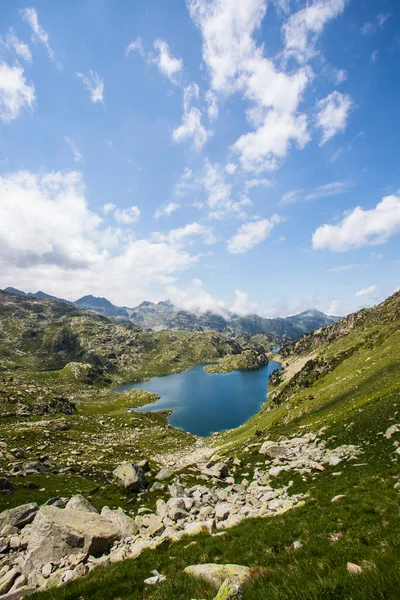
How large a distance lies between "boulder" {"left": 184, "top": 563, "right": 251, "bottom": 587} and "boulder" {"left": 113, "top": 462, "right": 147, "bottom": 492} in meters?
25.0

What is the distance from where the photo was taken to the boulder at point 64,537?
1591cm

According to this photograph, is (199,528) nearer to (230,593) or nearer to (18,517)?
(230,593)

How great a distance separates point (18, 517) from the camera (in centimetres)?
2166

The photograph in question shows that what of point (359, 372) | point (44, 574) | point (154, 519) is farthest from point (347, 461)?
point (359, 372)

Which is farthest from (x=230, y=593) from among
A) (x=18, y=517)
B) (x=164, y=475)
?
(x=164, y=475)

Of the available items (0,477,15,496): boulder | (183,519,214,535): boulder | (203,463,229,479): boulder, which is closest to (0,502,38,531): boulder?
(0,477,15,496): boulder

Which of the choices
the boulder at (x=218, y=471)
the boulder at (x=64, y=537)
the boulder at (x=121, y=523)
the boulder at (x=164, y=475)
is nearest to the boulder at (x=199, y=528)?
the boulder at (x=121, y=523)

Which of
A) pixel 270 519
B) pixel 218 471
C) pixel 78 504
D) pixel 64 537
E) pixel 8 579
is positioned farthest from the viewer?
pixel 218 471

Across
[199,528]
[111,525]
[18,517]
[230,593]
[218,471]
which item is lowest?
[218,471]

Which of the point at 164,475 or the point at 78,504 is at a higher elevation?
the point at 78,504

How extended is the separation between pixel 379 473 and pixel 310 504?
6297mm

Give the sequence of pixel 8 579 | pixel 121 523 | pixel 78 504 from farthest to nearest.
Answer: pixel 78 504, pixel 121 523, pixel 8 579

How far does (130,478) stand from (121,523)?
1440 centimetres

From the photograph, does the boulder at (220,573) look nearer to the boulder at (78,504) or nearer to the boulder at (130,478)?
the boulder at (78,504)
